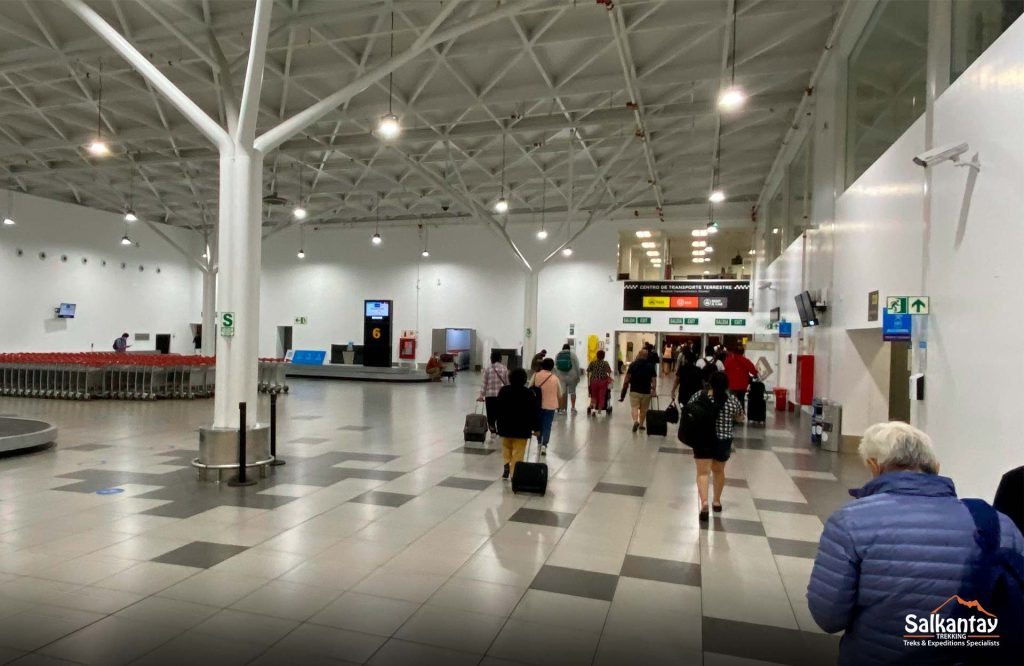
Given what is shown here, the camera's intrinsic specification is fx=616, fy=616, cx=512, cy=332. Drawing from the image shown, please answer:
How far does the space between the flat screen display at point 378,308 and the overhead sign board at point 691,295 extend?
12.7 meters

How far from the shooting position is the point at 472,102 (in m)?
15.3

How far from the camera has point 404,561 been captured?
494 centimetres

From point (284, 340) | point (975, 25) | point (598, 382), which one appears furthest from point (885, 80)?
point (284, 340)

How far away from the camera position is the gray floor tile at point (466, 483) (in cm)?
750

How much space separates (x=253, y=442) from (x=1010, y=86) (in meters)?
8.69

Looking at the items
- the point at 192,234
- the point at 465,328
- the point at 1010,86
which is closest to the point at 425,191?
the point at 465,328

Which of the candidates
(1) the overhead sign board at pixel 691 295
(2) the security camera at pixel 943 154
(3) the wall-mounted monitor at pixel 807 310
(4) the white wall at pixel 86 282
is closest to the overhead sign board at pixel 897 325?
(2) the security camera at pixel 943 154

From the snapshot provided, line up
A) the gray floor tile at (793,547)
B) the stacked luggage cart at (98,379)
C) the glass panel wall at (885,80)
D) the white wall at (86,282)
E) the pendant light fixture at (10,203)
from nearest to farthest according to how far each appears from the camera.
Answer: the gray floor tile at (793,547) → the glass panel wall at (885,80) → the stacked luggage cart at (98,379) → the pendant light fixture at (10,203) → the white wall at (86,282)

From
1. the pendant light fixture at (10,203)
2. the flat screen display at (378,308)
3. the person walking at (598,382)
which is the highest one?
the pendant light fixture at (10,203)

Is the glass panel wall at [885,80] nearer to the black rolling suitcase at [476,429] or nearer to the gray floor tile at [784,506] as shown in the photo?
the gray floor tile at [784,506]

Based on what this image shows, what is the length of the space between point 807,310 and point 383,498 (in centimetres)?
1053

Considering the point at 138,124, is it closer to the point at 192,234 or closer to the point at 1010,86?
the point at 192,234

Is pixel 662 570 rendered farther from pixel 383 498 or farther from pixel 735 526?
pixel 383 498

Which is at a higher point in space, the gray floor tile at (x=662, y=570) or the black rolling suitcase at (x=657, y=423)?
the black rolling suitcase at (x=657, y=423)
